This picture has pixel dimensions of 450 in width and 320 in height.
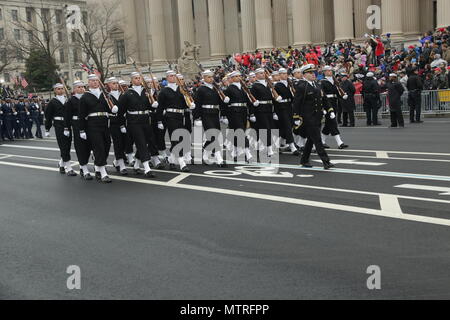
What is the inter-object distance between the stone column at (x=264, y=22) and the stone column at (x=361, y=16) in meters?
6.35

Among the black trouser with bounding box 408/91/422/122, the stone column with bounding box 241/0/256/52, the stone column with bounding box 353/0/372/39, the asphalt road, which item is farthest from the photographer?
the stone column with bounding box 241/0/256/52

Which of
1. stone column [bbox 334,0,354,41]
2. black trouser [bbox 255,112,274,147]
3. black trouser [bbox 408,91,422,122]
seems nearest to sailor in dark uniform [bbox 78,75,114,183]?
black trouser [bbox 255,112,274,147]

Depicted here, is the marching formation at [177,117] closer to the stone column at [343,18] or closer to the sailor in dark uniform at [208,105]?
→ the sailor in dark uniform at [208,105]

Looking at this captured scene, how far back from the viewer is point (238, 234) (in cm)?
745

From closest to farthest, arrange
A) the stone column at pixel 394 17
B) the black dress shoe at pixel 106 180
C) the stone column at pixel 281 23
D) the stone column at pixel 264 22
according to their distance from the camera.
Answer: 1. the black dress shoe at pixel 106 180
2. the stone column at pixel 394 17
3. the stone column at pixel 264 22
4. the stone column at pixel 281 23

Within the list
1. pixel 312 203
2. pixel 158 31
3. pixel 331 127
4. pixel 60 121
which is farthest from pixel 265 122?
pixel 158 31

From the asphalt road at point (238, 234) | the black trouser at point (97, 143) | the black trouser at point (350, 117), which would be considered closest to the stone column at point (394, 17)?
the black trouser at point (350, 117)

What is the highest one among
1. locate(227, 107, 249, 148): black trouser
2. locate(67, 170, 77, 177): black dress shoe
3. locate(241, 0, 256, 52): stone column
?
locate(241, 0, 256, 52): stone column

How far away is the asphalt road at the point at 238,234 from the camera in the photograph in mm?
5586

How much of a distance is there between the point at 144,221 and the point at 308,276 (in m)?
3.36

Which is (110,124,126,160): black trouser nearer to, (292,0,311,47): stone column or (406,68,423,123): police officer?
(406,68,423,123): police officer

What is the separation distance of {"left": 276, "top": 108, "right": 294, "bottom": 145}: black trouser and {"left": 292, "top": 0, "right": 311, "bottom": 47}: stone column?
30.4 m

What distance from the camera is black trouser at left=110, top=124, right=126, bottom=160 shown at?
1371 centimetres
